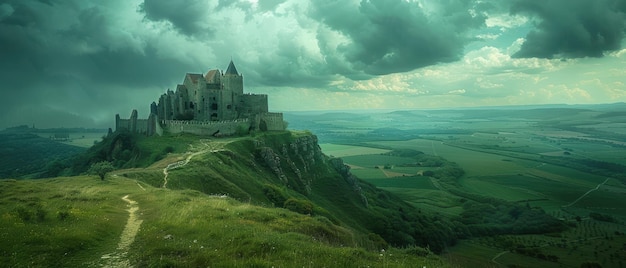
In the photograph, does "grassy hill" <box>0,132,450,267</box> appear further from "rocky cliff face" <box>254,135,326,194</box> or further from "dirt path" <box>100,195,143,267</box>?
"rocky cliff face" <box>254,135,326,194</box>

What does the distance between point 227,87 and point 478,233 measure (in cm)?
10357

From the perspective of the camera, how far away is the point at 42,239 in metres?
18.6

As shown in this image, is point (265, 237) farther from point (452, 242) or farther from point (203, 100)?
point (452, 242)

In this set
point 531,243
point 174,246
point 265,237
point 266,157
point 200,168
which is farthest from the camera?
point 531,243

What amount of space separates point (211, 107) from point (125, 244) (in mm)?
91547

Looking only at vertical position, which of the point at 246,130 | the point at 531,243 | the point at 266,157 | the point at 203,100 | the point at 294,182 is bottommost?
the point at 531,243

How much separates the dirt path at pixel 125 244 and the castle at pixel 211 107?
242ft

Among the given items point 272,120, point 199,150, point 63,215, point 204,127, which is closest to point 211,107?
point 204,127

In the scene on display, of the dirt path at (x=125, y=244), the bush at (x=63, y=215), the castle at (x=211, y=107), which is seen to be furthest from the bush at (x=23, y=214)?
the castle at (x=211, y=107)

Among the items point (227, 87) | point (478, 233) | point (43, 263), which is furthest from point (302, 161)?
point (43, 263)

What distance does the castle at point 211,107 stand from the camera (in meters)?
105

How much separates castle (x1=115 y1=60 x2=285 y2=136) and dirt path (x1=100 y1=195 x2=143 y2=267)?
73699mm

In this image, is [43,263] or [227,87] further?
[227,87]

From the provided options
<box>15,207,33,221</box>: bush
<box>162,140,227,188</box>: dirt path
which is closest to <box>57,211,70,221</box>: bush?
<box>15,207,33,221</box>: bush
